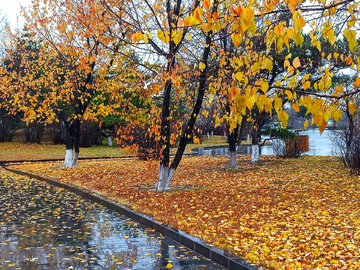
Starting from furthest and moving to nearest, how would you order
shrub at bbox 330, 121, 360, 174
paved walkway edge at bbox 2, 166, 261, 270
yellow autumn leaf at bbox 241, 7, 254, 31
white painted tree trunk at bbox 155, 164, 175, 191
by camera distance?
1. shrub at bbox 330, 121, 360, 174
2. white painted tree trunk at bbox 155, 164, 175, 191
3. paved walkway edge at bbox 2, 166, 261, 270
4. yellow autumn leaf at bbox 241, 7, 254, 31

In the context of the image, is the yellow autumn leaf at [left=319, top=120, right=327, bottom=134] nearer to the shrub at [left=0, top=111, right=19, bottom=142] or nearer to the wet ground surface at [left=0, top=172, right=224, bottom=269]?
the wet ground surface at [left=0, top=172, right=224, bottom=269]

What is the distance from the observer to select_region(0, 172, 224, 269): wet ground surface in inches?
218

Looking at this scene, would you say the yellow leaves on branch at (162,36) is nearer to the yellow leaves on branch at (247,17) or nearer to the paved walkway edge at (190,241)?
the yellow leaves on branch at (247,17)

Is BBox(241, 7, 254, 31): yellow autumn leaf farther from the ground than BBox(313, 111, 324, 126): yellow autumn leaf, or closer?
farther from the ground

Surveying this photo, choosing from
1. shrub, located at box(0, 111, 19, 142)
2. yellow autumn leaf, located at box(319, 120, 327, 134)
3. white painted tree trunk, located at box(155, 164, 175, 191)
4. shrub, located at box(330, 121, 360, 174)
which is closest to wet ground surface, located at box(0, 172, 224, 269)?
white painted tree trunk, located at box(155, 164, 175, 191)

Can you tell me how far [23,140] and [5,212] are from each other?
3066cm

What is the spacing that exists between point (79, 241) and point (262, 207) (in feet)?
13.1

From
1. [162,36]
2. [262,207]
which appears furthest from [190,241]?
[162,36]

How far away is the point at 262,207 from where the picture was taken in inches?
343

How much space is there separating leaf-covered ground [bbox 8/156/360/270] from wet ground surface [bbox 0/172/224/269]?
55 cm

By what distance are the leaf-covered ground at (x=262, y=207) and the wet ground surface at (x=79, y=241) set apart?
545mm

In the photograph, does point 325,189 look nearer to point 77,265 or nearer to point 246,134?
point 77,265

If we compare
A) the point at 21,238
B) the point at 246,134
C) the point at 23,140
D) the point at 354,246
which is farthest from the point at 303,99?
the point at 246,134

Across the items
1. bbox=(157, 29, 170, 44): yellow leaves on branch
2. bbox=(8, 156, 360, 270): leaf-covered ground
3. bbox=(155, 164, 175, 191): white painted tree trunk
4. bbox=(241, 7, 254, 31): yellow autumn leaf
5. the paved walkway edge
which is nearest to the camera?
bbox=(241, 7, 254, 31): yellow autumn leaf
